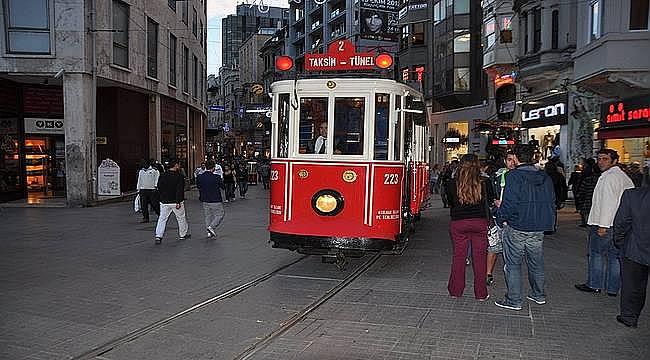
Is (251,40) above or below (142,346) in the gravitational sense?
above

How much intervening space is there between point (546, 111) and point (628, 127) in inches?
287

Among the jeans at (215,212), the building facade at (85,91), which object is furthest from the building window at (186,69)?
the jeans at (215,212)

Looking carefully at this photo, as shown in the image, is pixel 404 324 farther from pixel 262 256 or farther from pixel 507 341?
pixel 262 256

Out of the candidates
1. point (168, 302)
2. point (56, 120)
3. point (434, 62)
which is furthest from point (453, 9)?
point (168, 302)

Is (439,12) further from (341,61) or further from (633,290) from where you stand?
(633,290)

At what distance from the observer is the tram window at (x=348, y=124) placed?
29.0ft

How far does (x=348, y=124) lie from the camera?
885 centimetres

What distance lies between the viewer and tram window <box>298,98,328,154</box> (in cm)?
890

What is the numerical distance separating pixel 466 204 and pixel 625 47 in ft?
40.4

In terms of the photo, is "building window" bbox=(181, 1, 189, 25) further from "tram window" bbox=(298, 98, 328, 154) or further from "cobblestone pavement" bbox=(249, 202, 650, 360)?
"cobblestone pavement" bbox=(249, 202, 650, 360)

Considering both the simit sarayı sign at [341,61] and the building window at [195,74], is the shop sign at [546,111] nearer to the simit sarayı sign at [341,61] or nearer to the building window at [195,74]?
the simit sarayı sign at [341,61]

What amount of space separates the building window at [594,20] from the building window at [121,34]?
16293mm

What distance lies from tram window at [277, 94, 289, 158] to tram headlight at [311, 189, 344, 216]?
853 millimetres

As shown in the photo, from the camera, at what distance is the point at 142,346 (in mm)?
5695
